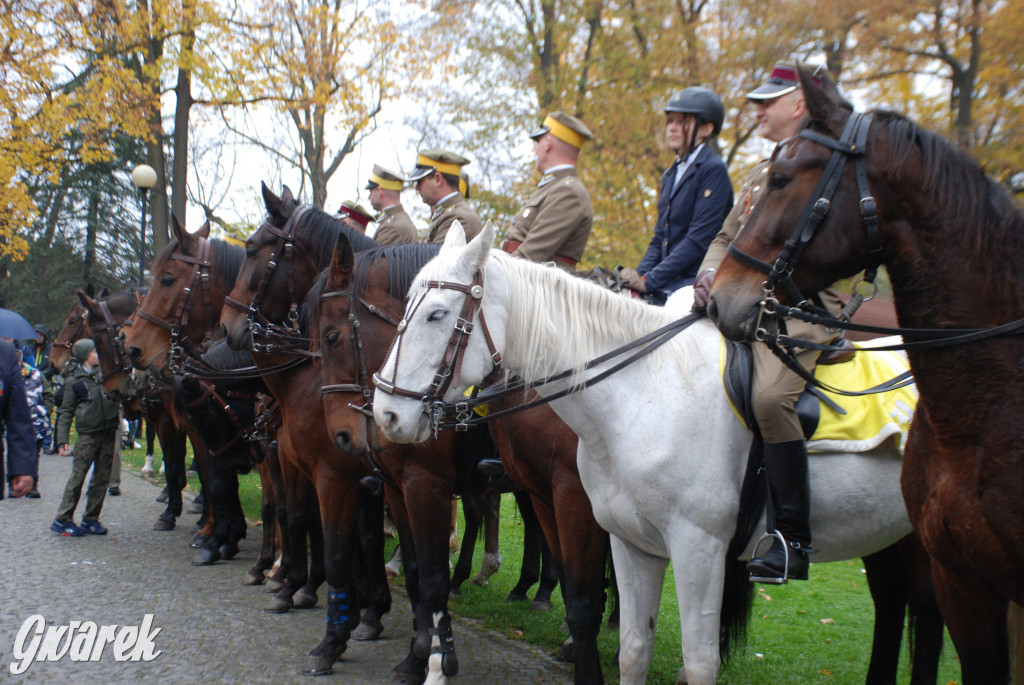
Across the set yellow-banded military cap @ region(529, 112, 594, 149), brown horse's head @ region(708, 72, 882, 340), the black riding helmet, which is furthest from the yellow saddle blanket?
yellow-banded military cap @ region(529, 112, 594, 149)

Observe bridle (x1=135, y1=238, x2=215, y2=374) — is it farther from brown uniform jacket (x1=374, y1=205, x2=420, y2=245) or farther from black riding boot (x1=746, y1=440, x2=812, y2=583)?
black riding boot (x1=746, y1=440, x2=812, y2=583)

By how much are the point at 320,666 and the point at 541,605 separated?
2257 millimetres

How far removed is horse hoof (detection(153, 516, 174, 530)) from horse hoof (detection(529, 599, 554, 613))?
579 centimetres

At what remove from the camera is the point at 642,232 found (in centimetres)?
1631

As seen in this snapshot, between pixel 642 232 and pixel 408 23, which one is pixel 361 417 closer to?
pixel 642 232

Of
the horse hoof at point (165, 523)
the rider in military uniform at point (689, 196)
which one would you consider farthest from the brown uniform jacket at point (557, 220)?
the horse hoof at point (165, 523)

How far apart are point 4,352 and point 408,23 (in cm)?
1640

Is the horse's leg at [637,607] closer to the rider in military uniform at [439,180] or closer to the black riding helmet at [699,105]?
the black riding helmet at [699,105]

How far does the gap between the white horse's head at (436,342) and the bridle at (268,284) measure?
107 inches

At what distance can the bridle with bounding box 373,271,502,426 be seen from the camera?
3.53m

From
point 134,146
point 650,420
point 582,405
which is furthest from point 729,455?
point 134,146

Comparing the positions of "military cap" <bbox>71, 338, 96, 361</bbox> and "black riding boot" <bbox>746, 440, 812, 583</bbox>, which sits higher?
"military cap" <bbox>71, 338, 96, 361</bbox>

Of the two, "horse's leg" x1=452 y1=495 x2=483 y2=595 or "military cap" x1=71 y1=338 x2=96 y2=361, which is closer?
"horse's leg" x1=452 y1=495 x2=483 y2=595

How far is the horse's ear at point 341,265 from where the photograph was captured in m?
5.26
